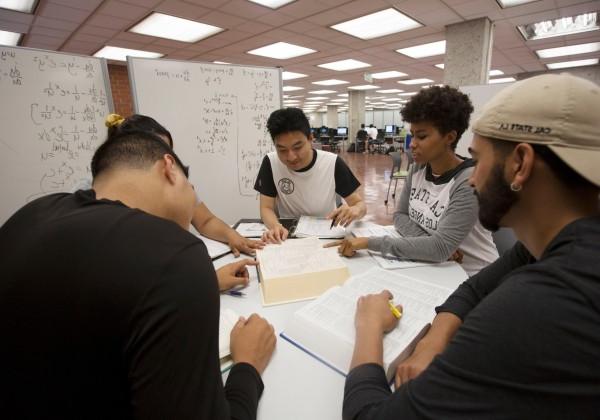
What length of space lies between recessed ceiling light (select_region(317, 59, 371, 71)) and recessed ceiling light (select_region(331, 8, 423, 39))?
1956mm

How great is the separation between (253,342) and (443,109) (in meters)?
1.28

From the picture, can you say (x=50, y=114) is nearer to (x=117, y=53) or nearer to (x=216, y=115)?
(x=216, y=115)

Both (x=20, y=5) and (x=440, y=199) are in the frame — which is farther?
(x=20, y=5)

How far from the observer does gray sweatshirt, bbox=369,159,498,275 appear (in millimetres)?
1233

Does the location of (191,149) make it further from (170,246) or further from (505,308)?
(505,308)

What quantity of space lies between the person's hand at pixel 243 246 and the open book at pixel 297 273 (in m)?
0.13

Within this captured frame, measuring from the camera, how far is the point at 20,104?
2.10m

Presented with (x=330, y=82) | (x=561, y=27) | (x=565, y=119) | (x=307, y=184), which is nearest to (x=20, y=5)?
(x=307, y=184)

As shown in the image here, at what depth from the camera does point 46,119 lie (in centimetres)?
219

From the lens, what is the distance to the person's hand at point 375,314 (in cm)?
75

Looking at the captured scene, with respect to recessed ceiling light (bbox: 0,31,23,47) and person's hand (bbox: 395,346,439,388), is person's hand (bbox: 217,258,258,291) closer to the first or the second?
person's hand (bbox: 395,346,439,388)

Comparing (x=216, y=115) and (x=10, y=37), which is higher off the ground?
(x=10, y=37)

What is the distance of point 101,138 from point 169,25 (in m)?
2.98

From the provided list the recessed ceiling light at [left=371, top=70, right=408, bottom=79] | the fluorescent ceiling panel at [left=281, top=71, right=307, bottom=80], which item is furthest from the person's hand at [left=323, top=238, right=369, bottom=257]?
the recessed ceiling light at [left=371, top=70, right=408, bottom=79]
